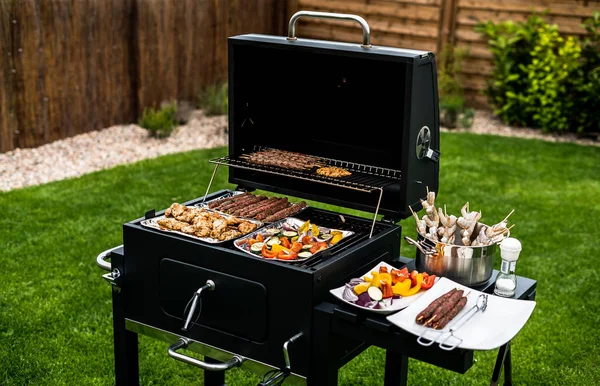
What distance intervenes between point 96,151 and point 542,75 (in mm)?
4930

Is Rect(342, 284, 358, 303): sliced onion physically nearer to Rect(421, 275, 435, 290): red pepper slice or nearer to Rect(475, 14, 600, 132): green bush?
Rect(421, 275, 435, 290): red pepper slice

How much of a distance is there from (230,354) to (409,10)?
799 centimetres

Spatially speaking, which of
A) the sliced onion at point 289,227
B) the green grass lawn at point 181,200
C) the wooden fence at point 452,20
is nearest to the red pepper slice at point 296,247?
the sliced onion at point 289,227

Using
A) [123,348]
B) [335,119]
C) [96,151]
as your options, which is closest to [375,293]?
[335,119]

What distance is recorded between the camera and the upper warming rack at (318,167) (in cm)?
300

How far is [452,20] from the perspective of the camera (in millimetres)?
9781

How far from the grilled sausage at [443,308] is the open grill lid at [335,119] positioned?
0.51 metres

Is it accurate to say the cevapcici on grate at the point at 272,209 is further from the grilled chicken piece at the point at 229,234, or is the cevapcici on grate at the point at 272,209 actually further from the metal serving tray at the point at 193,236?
the grilled chicken piece at the point at 229,234

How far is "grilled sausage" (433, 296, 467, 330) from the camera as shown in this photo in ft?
7.72

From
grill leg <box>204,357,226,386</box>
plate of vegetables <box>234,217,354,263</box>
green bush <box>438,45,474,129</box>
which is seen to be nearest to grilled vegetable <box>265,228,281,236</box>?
plate of vegetables <box>234,217,354,263</box>

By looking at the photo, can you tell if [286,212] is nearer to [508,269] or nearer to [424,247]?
[424,247]

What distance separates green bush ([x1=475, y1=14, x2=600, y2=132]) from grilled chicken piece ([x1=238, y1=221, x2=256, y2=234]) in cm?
666

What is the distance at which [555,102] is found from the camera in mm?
8977

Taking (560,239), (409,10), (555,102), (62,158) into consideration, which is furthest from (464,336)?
(409,10)
